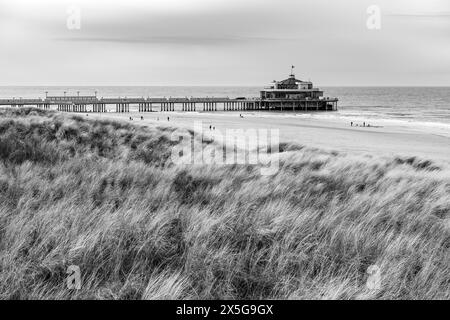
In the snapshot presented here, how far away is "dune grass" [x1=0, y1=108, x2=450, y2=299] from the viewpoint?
3430 millimetres

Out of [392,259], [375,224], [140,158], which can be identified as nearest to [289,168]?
[140,158]

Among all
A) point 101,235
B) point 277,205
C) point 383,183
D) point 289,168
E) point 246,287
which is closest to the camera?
point 246,287

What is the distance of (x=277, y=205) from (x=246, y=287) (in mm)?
2439

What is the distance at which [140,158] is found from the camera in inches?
440

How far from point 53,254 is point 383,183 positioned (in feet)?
21.2

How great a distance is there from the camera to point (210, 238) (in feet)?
14.2

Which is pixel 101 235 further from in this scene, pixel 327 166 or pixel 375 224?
pixel 327 166

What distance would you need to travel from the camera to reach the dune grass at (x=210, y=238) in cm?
343

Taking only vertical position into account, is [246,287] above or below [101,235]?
below
